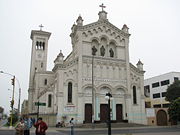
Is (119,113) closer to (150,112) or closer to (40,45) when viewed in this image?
(150,112)

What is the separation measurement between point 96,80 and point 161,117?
50.6ft

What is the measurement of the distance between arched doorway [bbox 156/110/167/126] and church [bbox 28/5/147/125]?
134 inches

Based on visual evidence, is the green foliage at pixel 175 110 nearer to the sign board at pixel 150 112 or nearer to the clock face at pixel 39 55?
the sign board at pixel 150 112

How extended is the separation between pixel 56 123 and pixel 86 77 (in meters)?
9.59

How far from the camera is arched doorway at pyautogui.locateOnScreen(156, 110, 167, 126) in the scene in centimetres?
4206

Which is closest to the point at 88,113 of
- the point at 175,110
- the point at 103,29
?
the point at 175,110

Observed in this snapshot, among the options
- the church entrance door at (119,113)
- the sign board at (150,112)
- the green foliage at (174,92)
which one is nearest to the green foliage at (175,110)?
the sign board at (150,112)

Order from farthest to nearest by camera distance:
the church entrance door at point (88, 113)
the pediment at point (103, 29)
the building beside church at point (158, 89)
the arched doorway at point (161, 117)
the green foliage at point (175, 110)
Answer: the building beside church at point (158, 89) → the arched doorway at point (161, 117) → the pediment at point (103, 29) → the church entrance door at point (88, 113) → the green foliage at point (175, 110)

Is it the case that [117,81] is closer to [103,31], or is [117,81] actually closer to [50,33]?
[103,31]

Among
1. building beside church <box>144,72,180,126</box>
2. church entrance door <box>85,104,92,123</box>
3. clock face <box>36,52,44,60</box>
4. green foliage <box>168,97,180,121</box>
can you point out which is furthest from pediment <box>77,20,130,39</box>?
clock face <box>36,52,44,60</box>

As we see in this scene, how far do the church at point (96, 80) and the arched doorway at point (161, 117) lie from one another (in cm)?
340

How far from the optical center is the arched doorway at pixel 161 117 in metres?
42.1

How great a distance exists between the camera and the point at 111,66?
4125 cm

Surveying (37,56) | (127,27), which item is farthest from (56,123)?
(37,56)
